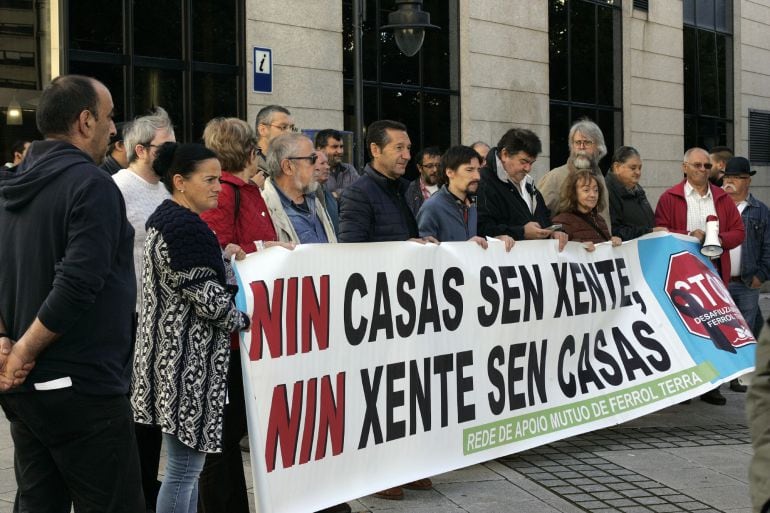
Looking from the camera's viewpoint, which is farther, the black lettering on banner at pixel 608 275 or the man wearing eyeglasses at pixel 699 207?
the man wearing eyeglasses at pixel 699 207

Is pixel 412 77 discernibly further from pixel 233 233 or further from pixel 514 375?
pixel 233 233

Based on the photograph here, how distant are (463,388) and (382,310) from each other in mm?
796

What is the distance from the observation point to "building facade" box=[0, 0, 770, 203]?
11.0m

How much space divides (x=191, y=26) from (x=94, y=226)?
28.8 ft

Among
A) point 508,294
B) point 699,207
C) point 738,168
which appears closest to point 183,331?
point 508,294

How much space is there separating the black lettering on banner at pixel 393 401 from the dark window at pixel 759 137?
19289mm

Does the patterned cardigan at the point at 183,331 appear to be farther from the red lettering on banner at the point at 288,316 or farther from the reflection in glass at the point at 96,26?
the reflection in glass at the point at 96,26

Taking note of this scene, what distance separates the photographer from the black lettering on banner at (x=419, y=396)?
238 inches

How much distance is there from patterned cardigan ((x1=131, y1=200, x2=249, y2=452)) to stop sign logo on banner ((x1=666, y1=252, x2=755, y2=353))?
14.6 feet

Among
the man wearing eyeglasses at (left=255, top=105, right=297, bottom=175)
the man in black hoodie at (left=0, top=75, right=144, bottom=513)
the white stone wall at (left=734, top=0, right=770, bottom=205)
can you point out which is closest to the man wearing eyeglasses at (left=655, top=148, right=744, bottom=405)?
the man wearing eyeglasses at (left=255, top=105, right=297, bottom=175)

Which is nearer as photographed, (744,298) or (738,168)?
(744,298)

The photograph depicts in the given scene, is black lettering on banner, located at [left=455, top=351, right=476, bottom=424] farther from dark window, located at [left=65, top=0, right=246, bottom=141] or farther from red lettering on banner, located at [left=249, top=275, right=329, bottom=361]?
dark window, located at [left=65, top=0, right=246, bottom=141]

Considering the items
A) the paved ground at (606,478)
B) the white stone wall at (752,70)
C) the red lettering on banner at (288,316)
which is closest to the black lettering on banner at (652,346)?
the paved ground at (606,478)

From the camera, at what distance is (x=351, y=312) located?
5730mm
